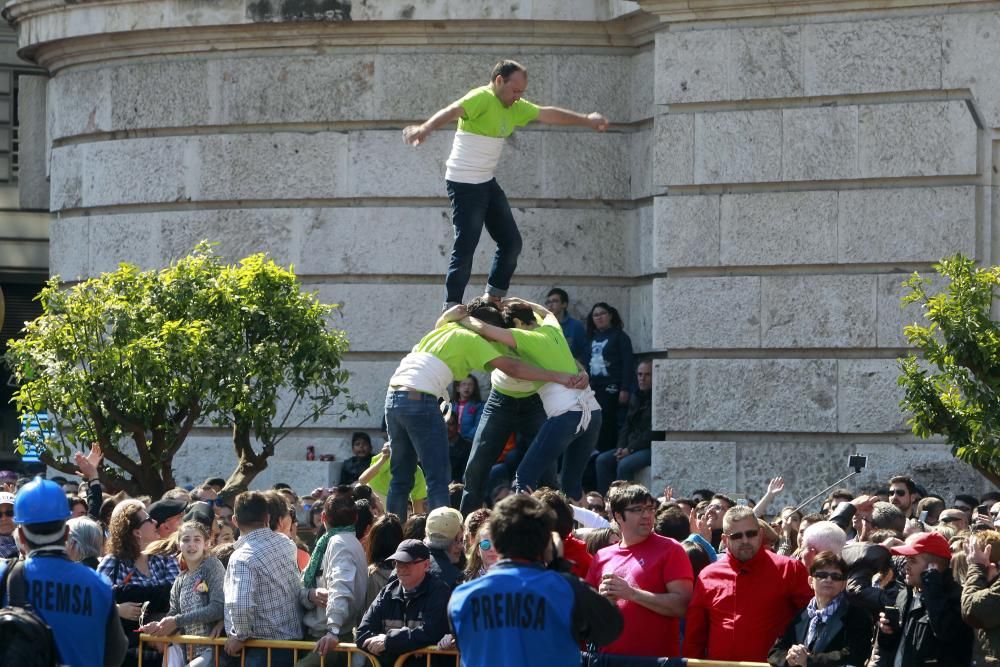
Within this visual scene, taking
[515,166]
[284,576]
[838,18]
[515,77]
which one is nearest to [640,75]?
[515,166]

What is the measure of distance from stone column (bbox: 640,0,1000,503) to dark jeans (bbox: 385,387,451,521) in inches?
162

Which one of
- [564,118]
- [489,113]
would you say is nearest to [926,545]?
[564,118]

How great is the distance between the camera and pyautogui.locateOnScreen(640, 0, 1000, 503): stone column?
52.4ft

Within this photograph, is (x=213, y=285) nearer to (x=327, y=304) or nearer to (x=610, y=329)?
(x=327, y=304)

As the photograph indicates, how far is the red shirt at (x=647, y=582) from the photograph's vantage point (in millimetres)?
9422

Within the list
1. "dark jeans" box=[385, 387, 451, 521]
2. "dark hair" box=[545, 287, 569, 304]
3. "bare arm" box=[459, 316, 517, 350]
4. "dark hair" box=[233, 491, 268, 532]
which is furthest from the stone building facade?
"dark hair" box=[233, 491, 268, 532]

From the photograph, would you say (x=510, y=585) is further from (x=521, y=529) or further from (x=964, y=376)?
(x=964, y=376)

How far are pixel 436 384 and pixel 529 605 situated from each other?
5.46 m

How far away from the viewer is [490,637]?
25.0ft

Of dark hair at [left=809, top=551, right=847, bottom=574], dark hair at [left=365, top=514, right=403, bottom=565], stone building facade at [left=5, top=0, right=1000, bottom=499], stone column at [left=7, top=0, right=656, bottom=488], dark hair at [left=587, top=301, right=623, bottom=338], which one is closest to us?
dark hair at [left=809, top=551, right=847, bottom=574]

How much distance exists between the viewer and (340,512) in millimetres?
10812

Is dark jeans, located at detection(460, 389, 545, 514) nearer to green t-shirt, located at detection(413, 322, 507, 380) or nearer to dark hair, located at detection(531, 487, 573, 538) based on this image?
green t-shirt, located at detection(413, 322, 507, 380)

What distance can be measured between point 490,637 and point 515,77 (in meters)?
7.13

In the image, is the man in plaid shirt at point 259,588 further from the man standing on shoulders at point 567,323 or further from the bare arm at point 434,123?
the man standing on shoulders at point 567,323
